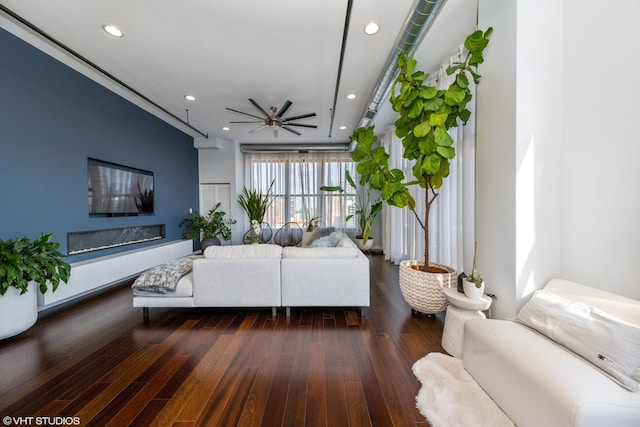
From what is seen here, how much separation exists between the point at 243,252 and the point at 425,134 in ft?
6.90

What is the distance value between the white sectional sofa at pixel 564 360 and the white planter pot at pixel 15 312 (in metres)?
Result: 3.68

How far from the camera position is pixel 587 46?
1.57 meters

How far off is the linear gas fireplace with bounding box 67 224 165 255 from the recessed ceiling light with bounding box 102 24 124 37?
8.14 feet

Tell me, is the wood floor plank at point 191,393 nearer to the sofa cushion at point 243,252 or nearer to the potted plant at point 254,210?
the sofa cushion at point 243,252

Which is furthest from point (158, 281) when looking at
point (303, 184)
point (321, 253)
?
point (303, 184)

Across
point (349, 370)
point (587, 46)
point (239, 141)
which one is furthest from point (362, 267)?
point (239, 141)

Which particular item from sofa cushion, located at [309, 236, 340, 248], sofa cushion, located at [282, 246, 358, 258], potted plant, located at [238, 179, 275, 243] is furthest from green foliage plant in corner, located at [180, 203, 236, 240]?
sofa cushion, located at [282, 246, 358, 258]

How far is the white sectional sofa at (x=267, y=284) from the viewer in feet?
7.52

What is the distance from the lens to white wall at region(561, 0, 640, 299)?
1401 mm

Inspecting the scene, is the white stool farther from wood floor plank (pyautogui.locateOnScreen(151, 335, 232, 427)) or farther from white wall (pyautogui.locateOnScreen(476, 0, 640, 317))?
wood floor plank (pyautogui.locateOnScreen(151, 335, 232, 427))

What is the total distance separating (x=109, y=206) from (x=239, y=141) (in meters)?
3.34

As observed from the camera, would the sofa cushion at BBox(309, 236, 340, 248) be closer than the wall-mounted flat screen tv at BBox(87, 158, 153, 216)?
Yes

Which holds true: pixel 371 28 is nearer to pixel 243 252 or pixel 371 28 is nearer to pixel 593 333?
pixel 243 252

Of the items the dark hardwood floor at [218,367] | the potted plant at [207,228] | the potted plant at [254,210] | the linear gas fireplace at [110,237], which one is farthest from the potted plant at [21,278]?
the potted plant at [254,210]
